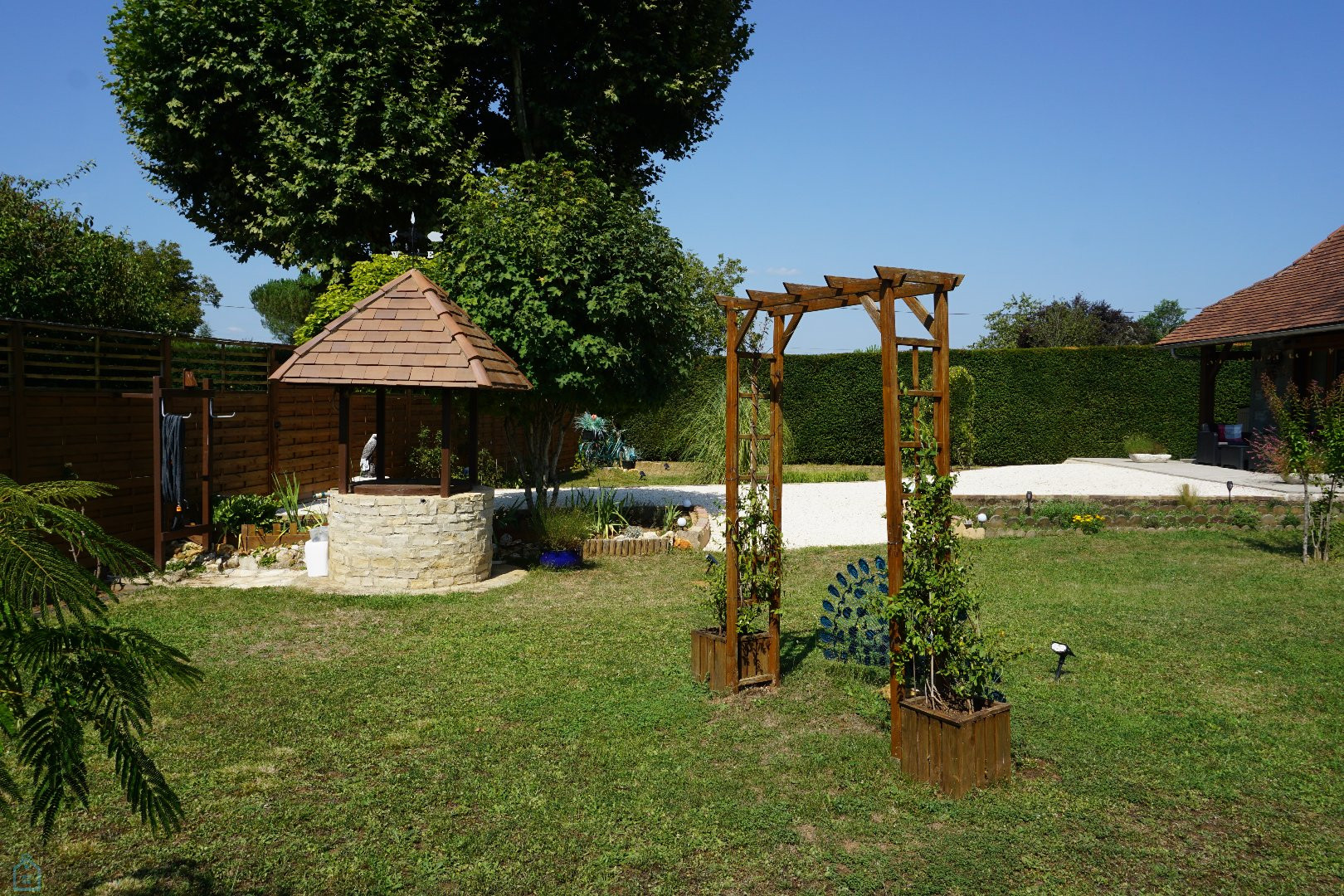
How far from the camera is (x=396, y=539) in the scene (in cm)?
925

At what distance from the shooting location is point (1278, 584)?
9.10 meters

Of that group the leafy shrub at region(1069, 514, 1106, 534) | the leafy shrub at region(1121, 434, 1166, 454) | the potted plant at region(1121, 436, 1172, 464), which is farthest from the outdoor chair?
the leafy shrub at region(1069, 514, 1106, 534)

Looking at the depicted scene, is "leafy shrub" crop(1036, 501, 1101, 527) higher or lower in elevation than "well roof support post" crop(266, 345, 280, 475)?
lower

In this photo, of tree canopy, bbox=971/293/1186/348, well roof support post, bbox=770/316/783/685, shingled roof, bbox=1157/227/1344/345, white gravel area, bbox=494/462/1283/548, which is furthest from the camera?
tree canopy, bbox=971/293/1186/348

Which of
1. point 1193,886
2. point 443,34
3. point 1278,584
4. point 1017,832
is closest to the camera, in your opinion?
point 1193,886

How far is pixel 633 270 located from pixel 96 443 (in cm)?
624

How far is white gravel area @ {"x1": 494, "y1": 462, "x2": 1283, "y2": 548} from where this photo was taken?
12.9 meters

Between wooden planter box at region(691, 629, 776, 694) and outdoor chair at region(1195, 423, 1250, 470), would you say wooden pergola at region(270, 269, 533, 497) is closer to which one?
wooden planter box at region(691, 629, 776, 694)

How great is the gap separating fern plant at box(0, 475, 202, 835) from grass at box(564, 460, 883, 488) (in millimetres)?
16024

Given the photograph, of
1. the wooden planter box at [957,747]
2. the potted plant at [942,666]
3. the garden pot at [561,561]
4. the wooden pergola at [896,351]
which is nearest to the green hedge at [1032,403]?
the garden pot at [561,561]

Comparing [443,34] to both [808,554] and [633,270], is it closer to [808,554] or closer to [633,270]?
[633,270]

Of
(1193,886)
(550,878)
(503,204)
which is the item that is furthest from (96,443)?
(1193,886)

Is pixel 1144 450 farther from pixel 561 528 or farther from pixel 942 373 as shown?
pixel 942 373

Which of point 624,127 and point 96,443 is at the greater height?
point 624,127
